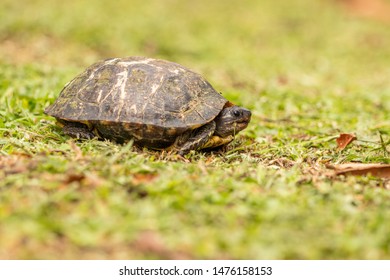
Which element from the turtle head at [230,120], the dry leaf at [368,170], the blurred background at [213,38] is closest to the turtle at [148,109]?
the turtle head at [230,120]

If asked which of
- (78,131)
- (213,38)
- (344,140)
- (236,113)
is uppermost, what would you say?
(236,113)

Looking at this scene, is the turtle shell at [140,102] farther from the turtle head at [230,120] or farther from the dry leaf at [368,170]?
the dry leaf at [368,170]

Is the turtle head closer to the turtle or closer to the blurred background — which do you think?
Result: the turtle

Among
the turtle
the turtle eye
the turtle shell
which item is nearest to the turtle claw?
the turtle

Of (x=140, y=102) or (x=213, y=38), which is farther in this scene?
(x=213, y=38)

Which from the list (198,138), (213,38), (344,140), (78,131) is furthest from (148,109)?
(213,38)

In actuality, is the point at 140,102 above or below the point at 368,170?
above

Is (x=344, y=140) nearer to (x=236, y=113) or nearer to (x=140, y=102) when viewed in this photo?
(x=236, y=113)
